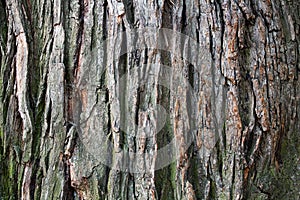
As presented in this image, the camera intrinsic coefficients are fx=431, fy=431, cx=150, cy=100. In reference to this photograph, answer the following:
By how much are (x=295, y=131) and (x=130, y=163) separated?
63 cm

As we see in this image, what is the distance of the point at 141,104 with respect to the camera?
1.42 m

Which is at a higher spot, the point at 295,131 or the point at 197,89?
the point at 197,89

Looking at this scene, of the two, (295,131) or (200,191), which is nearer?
(200,191)

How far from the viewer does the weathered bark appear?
1.41 metres

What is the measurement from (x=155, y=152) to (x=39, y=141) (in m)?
0.40

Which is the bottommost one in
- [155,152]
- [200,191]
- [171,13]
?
[200,191]

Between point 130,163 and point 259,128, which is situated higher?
point 259,128

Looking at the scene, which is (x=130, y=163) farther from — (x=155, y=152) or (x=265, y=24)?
(x=265, y=24)

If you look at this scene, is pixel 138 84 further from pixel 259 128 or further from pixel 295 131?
pixel 295 131

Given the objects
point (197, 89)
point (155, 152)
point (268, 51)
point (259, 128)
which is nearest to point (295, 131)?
point (259, 128)

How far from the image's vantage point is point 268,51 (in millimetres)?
1513

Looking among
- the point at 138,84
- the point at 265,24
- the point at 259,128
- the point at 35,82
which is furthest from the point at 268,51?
the point at 35,82

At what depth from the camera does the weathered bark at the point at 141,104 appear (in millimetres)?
1409

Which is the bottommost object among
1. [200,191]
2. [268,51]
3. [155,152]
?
[200,191]
